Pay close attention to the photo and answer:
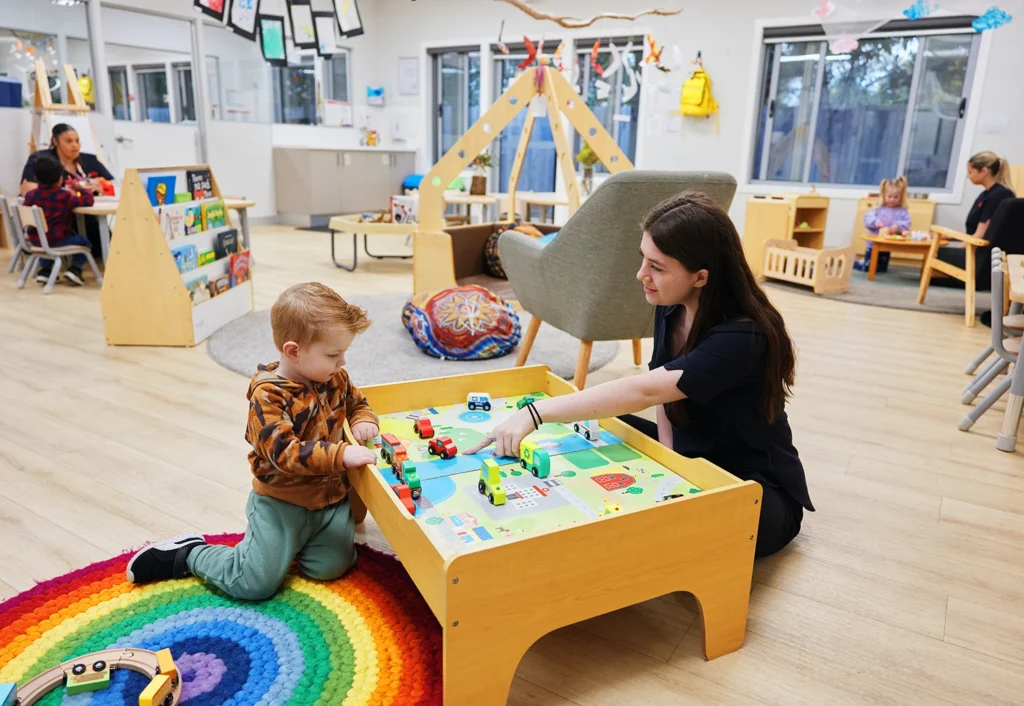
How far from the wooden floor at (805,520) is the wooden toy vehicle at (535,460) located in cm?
32

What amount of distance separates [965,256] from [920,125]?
231 centimetres

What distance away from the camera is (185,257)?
Result: 3.25m

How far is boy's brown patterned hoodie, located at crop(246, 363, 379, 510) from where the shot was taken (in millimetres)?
1323

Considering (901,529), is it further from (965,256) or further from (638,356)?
(965,256)

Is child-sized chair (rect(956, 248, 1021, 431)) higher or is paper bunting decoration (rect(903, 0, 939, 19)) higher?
paper bunting decoration (rect(903, 0, 939, 19))

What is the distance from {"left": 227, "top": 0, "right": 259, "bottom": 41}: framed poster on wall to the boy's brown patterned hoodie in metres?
3.97

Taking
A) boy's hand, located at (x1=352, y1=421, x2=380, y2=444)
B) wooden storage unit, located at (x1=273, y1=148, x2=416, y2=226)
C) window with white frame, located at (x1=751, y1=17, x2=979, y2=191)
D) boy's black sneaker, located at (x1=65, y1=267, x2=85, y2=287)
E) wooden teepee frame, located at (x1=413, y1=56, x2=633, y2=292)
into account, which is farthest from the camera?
wooden storage unit, located at (x1=273, y1=148, x2=416, y2=226)

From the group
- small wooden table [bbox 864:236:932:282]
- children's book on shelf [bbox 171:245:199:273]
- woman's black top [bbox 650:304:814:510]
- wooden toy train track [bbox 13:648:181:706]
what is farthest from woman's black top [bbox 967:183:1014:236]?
wooden toy train track [bbox 13:648:181:706]

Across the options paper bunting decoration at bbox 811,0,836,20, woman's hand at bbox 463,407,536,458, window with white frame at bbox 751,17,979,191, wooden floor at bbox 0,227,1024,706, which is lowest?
wooden floor at bbox 0,227,1024,706

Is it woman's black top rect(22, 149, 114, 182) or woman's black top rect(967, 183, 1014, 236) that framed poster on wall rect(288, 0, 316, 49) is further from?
woman's black top rect(967, 183, 1014, 236)

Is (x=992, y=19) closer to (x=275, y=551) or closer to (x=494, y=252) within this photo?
(x=494, y=252)

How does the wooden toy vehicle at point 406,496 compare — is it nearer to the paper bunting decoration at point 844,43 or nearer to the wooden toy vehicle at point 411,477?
the wooden toy vehicle at point 411,477

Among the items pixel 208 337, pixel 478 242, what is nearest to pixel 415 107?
pixel 478 242

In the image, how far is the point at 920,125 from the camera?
6.25 m
